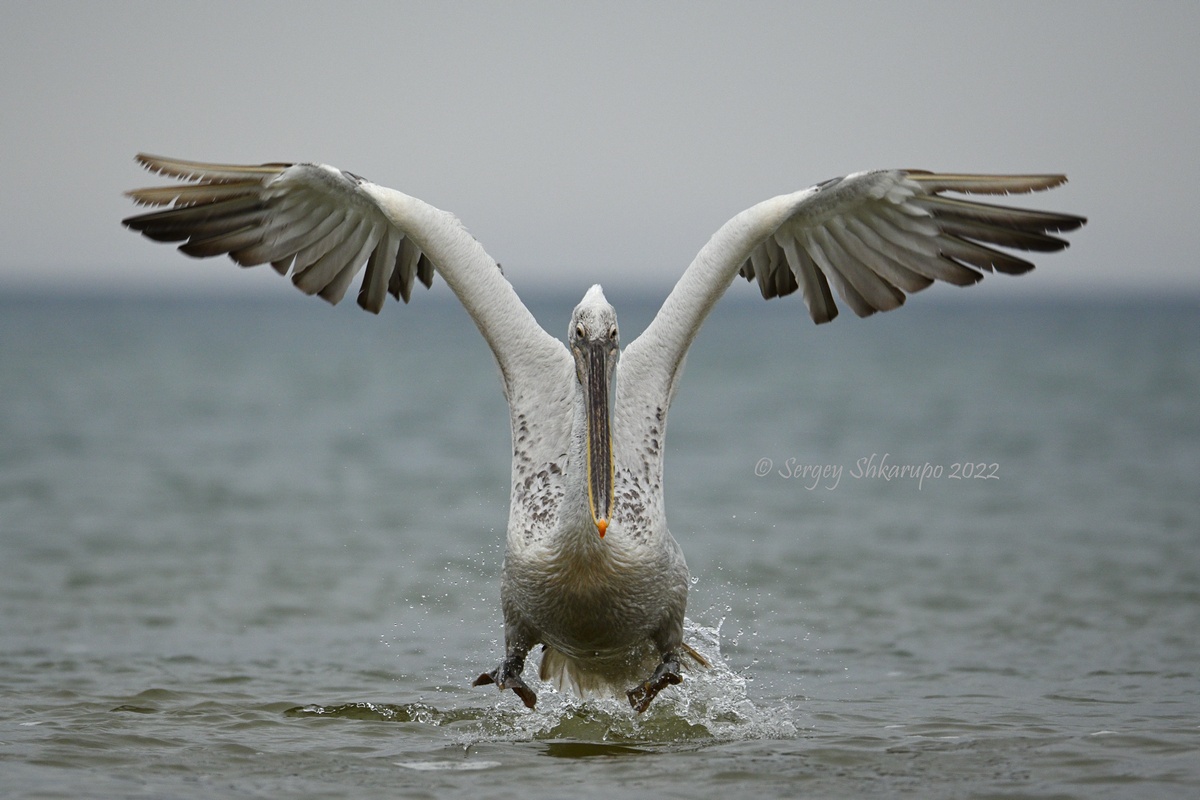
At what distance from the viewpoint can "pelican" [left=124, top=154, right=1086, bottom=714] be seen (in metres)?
6.66

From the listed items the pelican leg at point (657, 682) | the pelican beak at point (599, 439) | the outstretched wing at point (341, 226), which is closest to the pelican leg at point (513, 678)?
the pelican leg at point (657, 682)

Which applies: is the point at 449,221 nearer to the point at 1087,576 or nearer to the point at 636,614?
the point at 636,614

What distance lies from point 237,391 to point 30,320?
70.6 m

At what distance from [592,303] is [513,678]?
2.02 meters

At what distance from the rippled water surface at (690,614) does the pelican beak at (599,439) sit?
125cm

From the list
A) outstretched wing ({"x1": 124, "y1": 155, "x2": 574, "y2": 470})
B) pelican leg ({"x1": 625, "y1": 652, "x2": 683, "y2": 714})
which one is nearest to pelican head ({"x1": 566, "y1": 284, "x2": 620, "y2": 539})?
outstretched wing ({"x1": 124, "y1": 155, "x2": 574, "y2": 470})

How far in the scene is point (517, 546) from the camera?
691cm

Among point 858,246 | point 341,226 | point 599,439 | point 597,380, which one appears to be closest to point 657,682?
point 599,439

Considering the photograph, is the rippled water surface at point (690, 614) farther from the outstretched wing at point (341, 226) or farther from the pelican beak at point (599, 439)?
the outstretched wing at point (341, 226)

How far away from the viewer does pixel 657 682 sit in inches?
278

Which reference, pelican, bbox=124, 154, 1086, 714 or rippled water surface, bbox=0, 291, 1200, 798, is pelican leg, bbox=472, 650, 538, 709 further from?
rippled water surface, bbox=0, 291, 1200, 798

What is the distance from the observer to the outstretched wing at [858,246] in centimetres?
716

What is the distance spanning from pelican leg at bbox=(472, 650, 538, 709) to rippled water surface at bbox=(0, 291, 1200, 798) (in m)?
0.25

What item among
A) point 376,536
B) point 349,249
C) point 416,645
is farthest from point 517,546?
point 376,536
